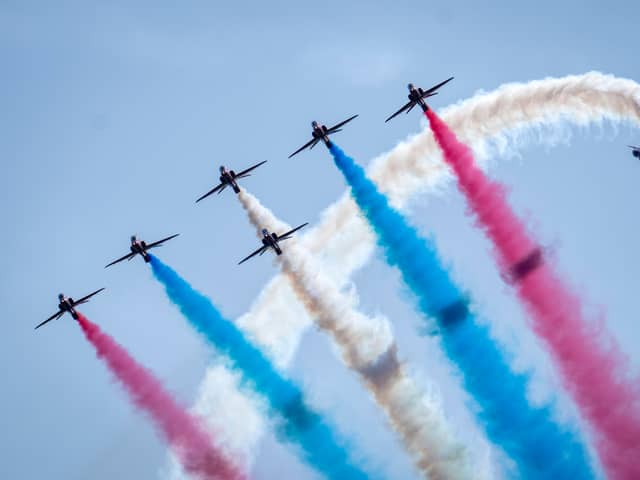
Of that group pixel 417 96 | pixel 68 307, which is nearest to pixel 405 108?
pixel 417 96

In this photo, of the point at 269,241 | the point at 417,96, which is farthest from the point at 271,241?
the point at 417,96

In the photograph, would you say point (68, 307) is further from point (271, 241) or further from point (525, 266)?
point (525, 266)

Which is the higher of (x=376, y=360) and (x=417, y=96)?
(x=417, y=96)

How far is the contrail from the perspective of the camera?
79.1 m

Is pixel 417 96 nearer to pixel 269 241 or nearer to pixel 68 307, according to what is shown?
pixel 269 241

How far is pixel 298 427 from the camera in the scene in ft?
269

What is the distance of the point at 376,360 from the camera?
8194 centimetres

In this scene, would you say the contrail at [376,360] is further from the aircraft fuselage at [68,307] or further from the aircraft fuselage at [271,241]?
the aircraft fuselage at [68,307]

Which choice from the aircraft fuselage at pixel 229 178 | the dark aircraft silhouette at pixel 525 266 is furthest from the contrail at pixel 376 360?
the dark aircraft silhouette at pixel 525 266

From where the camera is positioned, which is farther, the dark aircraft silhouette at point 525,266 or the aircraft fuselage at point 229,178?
the aircraft fuselage at point 229,178

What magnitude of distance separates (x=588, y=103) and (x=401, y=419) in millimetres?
22955

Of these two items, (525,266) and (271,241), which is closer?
(525,266)

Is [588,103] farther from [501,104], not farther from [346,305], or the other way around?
[346,305]

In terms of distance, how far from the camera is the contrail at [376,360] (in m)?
79.1
